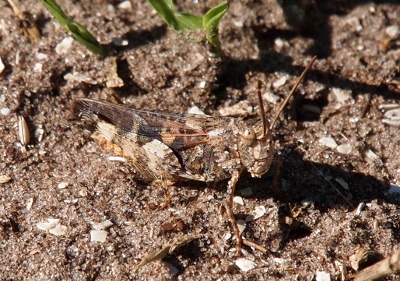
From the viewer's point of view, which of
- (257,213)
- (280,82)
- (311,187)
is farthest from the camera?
(280,82)

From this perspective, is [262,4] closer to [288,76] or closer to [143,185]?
[288,76]

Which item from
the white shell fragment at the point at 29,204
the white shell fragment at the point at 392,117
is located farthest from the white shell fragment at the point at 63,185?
the white shell fragment at the point at 392,117

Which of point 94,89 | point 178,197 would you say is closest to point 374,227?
point 178,197

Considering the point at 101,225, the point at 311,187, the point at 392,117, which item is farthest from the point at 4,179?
the point at 392,117

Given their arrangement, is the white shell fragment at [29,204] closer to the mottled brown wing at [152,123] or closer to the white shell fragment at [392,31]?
the mottled brown wing at [152,123]

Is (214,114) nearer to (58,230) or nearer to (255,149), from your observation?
(255,149)

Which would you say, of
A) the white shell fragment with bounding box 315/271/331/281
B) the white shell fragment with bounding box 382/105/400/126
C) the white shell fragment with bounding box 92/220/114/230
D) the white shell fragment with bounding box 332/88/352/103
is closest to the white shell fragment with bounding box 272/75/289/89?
the white shell fragment with bounding box 332/88/352/103
